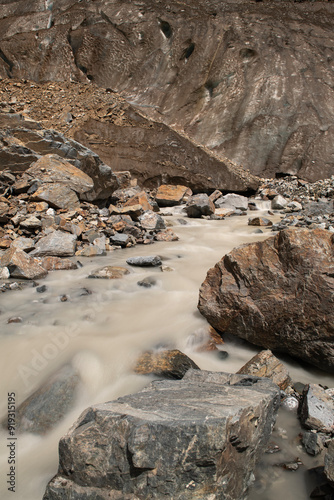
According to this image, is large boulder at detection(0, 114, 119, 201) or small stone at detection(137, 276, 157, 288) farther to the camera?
large boulder at detection(0, 114, 119, 201)

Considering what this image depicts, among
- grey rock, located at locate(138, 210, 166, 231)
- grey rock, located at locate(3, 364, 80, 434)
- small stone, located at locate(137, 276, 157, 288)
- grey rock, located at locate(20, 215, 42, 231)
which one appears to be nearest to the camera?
grey rock, located at locate(3, 364, 80, 434)

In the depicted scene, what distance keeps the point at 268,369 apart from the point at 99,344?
4.09 ft

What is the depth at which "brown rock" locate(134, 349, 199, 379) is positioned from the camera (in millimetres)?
2215

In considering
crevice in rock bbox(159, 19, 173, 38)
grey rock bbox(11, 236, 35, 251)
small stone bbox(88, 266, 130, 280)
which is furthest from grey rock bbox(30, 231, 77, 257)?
crevice in rock bbox(159, 19, 173, 38)

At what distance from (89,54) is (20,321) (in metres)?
20.0

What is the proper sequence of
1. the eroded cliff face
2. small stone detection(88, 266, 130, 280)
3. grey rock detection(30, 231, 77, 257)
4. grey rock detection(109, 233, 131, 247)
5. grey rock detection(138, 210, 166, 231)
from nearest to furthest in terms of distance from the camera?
small stone detection(88, 266, 130, 280) → grey rock detection(30, 231, 77, 257) → grey rock detection(109, 233, 131, 247) → grey rock detection(138, 210, 166, 231) → the eroded cliff face

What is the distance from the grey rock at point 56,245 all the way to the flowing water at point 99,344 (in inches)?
24.8

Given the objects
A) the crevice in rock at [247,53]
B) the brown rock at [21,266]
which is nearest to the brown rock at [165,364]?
the brown rock at [21,266]

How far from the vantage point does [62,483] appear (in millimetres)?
1277

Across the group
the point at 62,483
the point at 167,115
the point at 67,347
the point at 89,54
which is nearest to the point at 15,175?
the point at 67,347

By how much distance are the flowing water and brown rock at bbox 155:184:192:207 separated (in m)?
5.83

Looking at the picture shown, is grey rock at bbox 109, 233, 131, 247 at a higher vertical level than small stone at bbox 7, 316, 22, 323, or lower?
lower

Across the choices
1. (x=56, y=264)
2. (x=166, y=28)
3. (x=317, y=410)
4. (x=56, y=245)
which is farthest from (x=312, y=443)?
(x=166, y=28)

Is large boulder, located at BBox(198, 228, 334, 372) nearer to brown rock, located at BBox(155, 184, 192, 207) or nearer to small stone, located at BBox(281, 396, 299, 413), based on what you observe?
small stone, located at BBox(281, 396, 299, 413)
